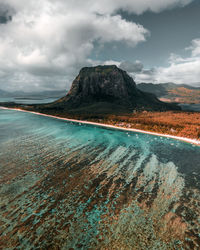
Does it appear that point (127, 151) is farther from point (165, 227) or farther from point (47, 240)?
point (47, 240)

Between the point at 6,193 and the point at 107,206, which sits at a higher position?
the point at 6,193

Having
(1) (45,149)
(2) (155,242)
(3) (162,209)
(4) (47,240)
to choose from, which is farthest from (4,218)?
(1) (45,149)

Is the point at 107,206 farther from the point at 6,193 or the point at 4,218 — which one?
the point at 6,193

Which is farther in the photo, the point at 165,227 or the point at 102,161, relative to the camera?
the point at 102,161

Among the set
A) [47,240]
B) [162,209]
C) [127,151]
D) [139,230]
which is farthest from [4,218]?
[127,151]

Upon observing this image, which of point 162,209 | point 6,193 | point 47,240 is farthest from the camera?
point 6,193

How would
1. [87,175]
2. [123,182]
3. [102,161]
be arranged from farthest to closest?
[102,161] < [87,175] < [123,182]
